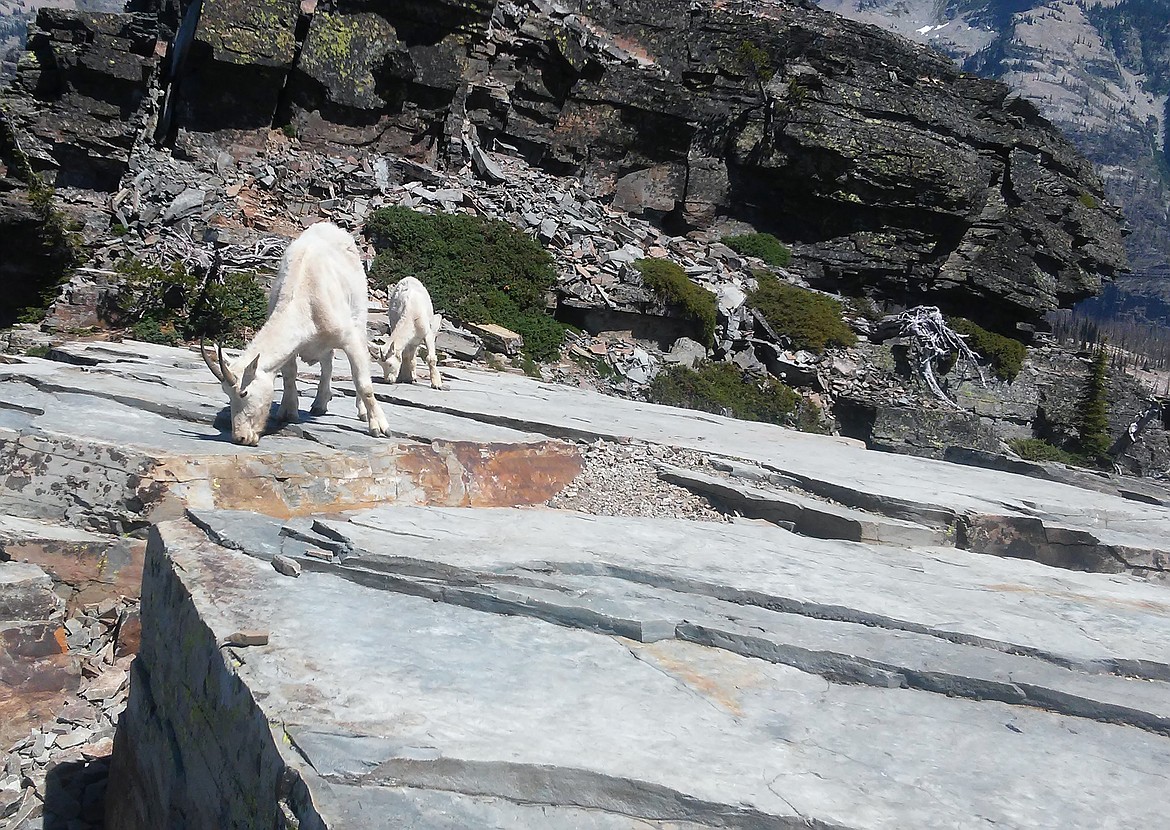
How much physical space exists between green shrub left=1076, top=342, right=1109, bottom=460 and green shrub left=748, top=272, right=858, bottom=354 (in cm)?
818

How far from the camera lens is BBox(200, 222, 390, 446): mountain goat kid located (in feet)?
16.0

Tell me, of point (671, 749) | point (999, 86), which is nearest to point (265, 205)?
point (671, 749)

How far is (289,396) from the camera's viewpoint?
18.4ft

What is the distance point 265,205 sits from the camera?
1934cm

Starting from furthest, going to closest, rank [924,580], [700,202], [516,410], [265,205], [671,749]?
[700,202] < [265,205] < [516,410] < [924,580] < [671,749]

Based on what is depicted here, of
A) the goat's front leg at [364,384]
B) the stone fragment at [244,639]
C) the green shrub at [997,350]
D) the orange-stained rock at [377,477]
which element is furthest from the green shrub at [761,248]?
the stone fragment at [244,639]

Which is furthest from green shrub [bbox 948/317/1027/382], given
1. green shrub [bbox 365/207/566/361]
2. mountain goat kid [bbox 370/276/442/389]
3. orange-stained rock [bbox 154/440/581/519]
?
orange-stained rock [bbox 154/440/581/519]

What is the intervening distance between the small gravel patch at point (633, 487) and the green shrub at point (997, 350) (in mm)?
21556

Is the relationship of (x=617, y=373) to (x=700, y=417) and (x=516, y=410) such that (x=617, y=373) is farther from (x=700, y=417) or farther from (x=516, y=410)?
(x=516, y=410)

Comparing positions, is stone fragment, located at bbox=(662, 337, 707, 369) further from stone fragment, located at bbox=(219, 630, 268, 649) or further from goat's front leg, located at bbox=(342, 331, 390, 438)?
stone fragment, located at bbox=(219, 630, 268, 649)

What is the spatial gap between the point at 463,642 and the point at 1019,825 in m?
1.49

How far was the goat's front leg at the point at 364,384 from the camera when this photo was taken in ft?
18.0

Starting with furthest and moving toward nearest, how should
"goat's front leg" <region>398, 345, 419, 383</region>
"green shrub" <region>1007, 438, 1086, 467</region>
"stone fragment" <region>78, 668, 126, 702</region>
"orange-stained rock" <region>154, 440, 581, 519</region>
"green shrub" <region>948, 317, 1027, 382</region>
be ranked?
"green shrub" <region>948, 317, 1027, 382</region> → "green shrub" <region>1007, 438, 1086, 467</region> → "goat's front leg" <region>398, 345, 419, 383</region> → "orange-stained rock" <region>154, 440, 581, 519</region> → "stone fragment" <region>78, 668, 126, 702</region>

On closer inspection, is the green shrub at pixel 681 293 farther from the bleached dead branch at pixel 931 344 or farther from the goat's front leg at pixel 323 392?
the goat's front leg at pixel 323 392
